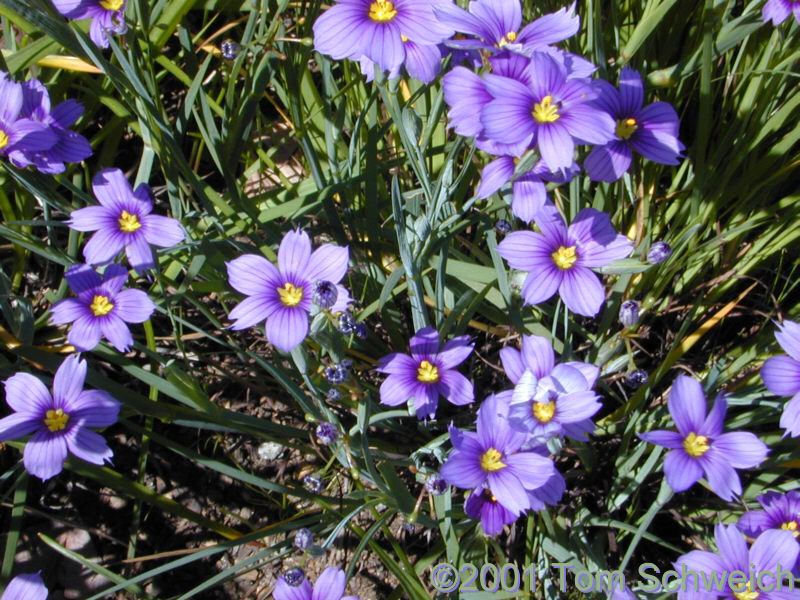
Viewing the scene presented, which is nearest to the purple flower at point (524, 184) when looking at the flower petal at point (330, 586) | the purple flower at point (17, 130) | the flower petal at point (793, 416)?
the flower petal at point (793, 416)

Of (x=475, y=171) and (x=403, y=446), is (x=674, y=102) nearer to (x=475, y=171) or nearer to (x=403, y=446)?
(x=475, y=171)

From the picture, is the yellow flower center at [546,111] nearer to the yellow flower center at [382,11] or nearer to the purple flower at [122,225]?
the yellow flower center at [382,11]

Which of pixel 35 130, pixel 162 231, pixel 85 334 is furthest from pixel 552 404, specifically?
pixel 35 130

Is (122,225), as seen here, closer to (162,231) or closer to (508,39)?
(162,231)

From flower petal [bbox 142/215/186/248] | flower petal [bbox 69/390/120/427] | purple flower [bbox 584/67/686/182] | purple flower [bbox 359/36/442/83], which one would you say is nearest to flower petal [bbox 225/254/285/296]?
flower petal [bbox 142/215/186/248]

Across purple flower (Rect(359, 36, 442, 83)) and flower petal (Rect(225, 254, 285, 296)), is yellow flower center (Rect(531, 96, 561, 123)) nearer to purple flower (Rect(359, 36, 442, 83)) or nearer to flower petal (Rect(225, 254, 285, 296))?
purple flower (Rect(359, 36, 442, 83))

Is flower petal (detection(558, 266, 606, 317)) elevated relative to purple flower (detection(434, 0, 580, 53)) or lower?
lower
